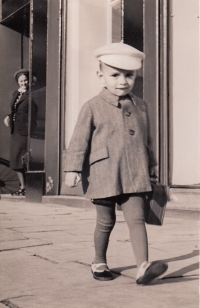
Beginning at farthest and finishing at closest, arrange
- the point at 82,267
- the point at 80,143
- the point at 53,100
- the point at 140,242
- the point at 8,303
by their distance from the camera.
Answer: the point at 53,100 < the point at 82,267 < the point at 80,143 < the point at 140,242 < the point at 8,303

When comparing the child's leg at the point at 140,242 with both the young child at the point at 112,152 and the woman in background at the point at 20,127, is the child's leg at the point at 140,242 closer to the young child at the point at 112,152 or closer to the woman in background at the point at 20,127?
the young child at the point at 112,152

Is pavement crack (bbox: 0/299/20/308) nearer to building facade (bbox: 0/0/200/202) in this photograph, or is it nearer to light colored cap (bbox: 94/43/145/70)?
light colored cap (bbox: 94/43/145/70)

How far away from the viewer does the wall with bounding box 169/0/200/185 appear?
16.3ft

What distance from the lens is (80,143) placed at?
2.24 meters

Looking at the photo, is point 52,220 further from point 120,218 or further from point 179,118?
point 179,118

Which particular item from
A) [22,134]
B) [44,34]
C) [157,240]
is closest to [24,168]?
[22,134]

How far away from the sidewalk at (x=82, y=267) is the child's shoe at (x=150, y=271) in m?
0.04

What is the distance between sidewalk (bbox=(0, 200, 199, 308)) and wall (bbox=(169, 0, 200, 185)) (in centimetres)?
76

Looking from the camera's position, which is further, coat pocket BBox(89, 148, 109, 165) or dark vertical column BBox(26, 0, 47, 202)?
dark vertical column BBox(26, 0, 47, 202)

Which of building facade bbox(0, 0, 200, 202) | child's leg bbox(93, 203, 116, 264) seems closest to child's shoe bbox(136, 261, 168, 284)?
child's leg bbox(93, 203, 116, 264)

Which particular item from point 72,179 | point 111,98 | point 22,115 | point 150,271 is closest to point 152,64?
point 111,98

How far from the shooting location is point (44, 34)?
7297 mm

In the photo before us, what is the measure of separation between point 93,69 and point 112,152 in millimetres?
4423

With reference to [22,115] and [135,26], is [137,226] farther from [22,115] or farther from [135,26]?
[22,115]
